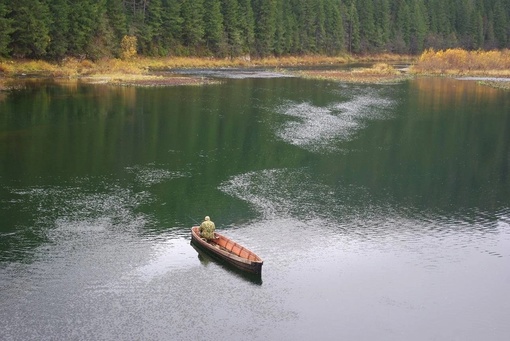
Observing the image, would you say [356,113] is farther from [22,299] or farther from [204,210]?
[22,299]

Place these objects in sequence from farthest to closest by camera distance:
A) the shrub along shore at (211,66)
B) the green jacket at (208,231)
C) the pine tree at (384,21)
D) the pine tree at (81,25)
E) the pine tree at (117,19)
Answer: the pine tree at (384,21), the pine tree at (117,19), the pine tree at (81,25), the shrub along shore at (211,66), the green jacket at (208,231)

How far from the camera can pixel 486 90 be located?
305ft

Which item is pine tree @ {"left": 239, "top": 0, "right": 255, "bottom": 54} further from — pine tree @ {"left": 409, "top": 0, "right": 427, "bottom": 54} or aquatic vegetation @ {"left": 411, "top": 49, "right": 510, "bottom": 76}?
pine tree @ {"left": 409, "top": 0, "right": 427, "bottom": 54}

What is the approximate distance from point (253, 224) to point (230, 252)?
5.11 m

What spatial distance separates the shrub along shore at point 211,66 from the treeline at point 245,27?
2.26 m

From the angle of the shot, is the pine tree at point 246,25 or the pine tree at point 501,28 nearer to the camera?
the pine tree at point 246,25

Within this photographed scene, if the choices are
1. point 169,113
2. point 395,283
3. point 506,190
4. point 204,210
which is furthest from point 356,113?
point 395,283

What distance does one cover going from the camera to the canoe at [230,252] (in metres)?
25.8

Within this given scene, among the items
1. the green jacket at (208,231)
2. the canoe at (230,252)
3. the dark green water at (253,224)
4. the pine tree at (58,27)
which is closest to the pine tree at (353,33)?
the pine tree at (58,27)

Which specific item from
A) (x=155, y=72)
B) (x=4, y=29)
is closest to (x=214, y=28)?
(x=155, y=72)

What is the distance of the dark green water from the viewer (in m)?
22.8

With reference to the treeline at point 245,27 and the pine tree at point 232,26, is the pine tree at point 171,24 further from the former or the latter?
the pine tree at point 232,26

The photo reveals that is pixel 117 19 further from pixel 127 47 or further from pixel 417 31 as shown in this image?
pixel 417 31

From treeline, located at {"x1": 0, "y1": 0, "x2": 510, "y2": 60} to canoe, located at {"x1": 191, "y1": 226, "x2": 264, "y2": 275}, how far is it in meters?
64.4
